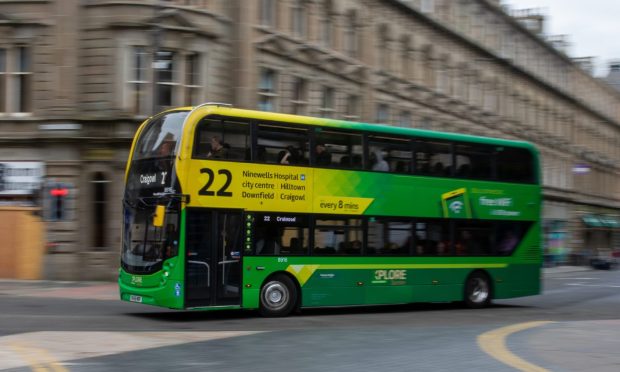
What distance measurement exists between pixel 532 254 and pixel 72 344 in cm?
1323

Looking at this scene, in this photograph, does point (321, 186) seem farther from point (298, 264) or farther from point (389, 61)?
point (389, 61)

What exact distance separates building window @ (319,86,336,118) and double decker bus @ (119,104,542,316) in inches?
604

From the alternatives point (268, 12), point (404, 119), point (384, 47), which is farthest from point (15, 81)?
point (404, 119)

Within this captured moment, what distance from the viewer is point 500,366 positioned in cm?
995

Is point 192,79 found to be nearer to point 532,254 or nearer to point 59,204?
point 59,204

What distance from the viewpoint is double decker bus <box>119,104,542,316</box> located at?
48.3 ft

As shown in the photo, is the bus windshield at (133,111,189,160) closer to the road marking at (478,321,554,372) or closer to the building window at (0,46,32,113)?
the road marking at (478,321,554,372)

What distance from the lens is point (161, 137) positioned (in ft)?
49.2

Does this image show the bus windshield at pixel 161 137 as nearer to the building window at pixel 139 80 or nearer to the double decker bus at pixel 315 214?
the double decker bus at pixel 315 214

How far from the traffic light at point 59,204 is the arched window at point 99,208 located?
0.88 m

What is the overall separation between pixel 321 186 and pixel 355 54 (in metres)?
22.5

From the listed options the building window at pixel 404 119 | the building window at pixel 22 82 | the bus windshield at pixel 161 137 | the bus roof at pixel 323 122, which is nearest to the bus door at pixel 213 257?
the bus windshield at pixel 161 137

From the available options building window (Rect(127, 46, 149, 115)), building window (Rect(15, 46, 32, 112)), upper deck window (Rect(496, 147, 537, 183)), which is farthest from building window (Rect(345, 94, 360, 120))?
upper deck window (Rect(496, 147, 537, 183))

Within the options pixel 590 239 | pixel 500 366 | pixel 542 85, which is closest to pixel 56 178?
pixel 500 366
